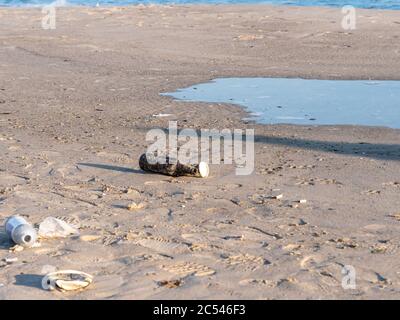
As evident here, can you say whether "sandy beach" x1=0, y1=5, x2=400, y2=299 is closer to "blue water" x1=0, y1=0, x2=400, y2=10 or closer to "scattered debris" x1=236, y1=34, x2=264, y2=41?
"scattered debris" x1=236, y1=34, x2=264, y2=41

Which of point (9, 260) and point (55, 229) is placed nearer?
point (9, 260)

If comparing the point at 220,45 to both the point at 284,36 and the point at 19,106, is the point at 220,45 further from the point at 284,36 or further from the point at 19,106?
the point at 19,106

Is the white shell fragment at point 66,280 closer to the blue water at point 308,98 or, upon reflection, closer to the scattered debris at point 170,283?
the scattered debris at point 170,283

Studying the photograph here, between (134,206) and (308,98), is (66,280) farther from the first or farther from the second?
(308,98)

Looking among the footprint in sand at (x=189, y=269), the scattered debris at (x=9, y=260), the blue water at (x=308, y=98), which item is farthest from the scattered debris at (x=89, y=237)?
the blue water at (x=308, y=98)

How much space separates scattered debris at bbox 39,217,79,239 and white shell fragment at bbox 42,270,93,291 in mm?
897

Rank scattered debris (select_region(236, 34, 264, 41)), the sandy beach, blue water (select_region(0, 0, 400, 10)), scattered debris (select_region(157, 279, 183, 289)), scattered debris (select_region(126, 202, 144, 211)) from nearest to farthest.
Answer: scattered debris (select_region(157, 279, 183, 289))
the sandy beach
scattered debris (select_region(126, 202, 144, 211))
scattered debris (select_region(236, 34, 264, 41))
blue water (select_region(0, 0, 400, 10))

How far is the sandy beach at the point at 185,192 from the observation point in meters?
5.41

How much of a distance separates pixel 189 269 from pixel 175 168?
2.48m

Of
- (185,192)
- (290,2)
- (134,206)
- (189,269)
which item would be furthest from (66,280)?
(290,2)

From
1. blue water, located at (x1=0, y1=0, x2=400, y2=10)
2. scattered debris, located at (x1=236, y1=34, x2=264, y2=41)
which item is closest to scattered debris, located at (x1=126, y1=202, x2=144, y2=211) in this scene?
scattered debris, located at (x1=236, y1=34, x2=264, y2=41)

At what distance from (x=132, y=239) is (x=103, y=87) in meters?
7.74

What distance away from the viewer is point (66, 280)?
517cm

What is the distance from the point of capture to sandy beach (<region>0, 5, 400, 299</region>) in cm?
541
